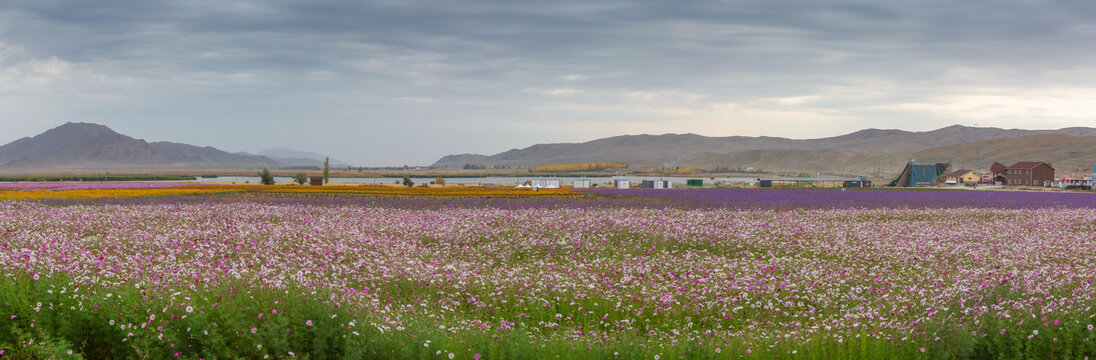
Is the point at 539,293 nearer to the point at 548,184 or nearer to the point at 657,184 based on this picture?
the point at 548,184

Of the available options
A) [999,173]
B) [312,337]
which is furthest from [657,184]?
[312,337]

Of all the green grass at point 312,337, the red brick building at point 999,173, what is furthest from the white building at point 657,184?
the green grass at point 312,337

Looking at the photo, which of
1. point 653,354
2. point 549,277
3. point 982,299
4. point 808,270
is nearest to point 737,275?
point 808,270

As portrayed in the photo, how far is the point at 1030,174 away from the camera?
9819 cm

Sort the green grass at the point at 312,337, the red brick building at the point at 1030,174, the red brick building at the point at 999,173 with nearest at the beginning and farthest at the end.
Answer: the green grass at the point at 312,337, the red brick building at the point at 1030,174, the red brick building at the point at 999,173

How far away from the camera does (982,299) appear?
390 inches

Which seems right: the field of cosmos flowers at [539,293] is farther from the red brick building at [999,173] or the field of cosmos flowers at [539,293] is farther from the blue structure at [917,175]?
the red brick building at [999,173]

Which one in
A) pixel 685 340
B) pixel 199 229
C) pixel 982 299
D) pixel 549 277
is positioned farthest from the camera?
pixel 199 229

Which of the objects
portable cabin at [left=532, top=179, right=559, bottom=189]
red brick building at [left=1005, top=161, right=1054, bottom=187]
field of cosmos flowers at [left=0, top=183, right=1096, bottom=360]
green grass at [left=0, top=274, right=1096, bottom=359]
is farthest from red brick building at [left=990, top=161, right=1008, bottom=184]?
green grass at [left=0, top=274, right=1096, bottom=359]

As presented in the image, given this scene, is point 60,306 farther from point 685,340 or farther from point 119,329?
point 685,340

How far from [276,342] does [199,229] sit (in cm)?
1330

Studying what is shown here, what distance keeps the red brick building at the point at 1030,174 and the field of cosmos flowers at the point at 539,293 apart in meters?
89.2

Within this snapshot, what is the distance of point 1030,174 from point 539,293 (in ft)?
350

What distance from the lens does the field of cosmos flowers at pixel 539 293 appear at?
8.53m
